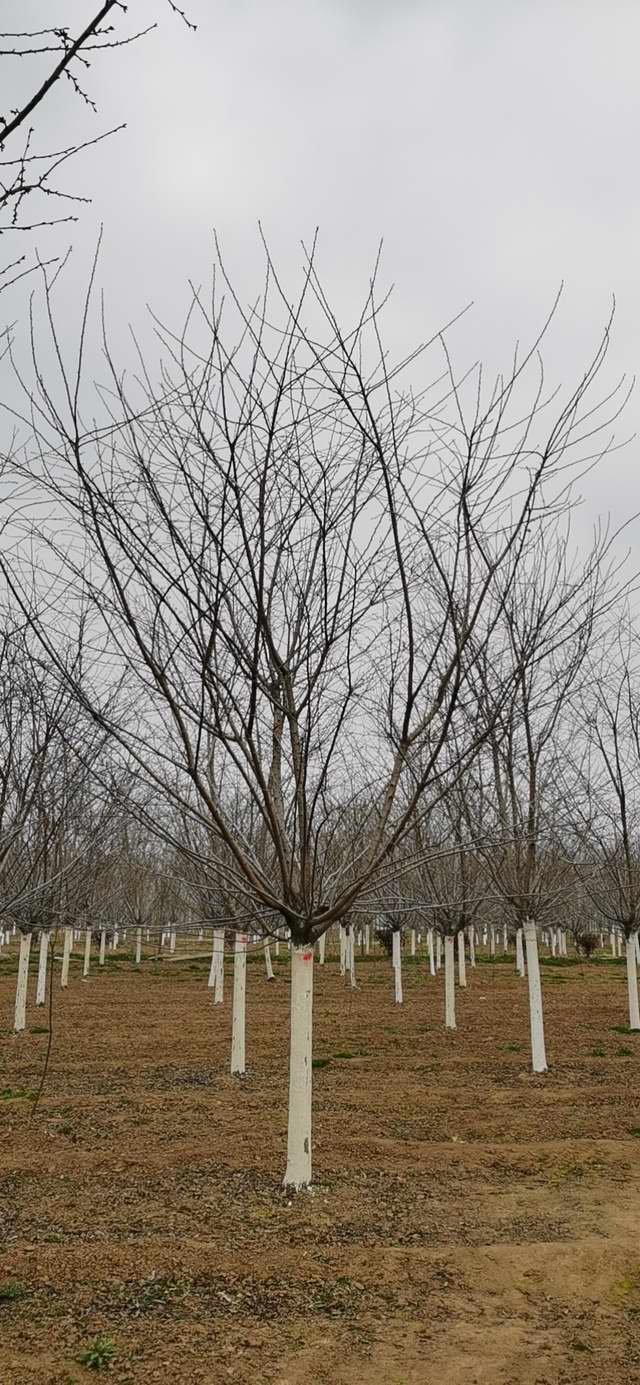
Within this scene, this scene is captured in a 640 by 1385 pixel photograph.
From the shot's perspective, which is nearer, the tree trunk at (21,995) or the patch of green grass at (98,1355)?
the patch of green grass at (98,1355)

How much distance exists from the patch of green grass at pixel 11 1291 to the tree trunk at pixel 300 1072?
154cm

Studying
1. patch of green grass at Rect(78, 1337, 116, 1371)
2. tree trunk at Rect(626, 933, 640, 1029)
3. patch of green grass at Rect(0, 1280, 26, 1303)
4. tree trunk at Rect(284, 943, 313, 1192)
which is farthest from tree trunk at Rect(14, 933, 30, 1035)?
patch of green grass at Rect(78, 1337, 116, 1371)

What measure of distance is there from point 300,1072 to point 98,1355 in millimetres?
1778

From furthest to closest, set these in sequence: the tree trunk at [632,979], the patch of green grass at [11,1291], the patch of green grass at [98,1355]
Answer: the tree trunk at [632,979] → the patch of green grass at [11,1291] → the patch of green grass at [98,1355]

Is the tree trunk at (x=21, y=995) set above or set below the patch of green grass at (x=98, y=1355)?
above

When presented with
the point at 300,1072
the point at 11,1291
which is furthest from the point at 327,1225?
the point at 11,1291

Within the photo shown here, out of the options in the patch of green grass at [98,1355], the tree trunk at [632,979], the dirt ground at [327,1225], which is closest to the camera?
the patch of green grass at [98,1355]

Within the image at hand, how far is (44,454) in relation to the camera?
4.32 m

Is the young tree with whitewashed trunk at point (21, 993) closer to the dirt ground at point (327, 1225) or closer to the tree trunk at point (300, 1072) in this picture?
the dirt ground at point (327, 1225)

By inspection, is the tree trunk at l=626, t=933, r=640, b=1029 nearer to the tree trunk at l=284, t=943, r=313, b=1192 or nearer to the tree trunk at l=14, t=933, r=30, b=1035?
the tree trunk at l=14, t=933, r=30, b=1035

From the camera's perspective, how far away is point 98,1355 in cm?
356

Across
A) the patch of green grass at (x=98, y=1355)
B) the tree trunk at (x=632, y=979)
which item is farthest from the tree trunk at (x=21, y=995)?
the patch of green grass at (x=98, y=1355)

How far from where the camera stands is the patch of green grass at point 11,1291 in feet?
13.5

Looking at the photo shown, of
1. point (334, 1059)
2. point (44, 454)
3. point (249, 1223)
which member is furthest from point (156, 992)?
point (44, 454)
